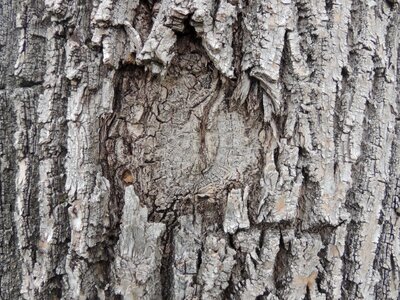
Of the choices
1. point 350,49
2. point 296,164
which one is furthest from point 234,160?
point 350,49

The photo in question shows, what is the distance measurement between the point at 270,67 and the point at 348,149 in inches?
9.6

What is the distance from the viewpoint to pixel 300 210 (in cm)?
88

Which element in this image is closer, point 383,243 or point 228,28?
point 228,28

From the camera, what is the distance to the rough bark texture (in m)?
0.85

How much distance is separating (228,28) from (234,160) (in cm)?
27

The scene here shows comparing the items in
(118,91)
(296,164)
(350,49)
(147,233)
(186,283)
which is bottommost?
(186,283)

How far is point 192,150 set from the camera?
0.91 meters

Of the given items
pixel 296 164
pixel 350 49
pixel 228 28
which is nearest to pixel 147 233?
pixel 296 164

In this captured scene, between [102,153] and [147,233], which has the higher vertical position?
[102,153]

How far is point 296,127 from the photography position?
2.80ft

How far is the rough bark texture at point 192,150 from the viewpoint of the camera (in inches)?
33.4

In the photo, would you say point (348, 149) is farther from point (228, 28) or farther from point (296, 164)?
point (228, 28)

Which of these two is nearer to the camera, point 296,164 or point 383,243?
point 296,164

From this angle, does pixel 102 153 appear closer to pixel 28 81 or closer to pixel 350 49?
pixel 28 81
